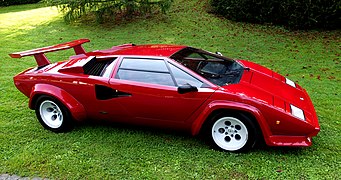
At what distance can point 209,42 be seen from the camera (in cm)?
998

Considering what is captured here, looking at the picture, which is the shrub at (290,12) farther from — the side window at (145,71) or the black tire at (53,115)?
the black tire at (53,115)

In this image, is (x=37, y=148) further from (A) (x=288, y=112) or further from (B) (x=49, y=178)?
(A) (x=288, y=112)

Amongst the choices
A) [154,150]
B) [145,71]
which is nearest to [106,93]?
[145,71]

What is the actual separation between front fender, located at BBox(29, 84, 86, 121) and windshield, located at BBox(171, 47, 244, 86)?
1.51 m

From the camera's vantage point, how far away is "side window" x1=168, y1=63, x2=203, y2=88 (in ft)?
13.1

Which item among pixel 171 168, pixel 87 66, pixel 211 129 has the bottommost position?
pixel 171 168

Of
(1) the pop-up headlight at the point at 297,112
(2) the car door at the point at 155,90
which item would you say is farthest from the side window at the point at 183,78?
(1) the pop-up headlight at the point at 297,112

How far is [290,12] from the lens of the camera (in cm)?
1069

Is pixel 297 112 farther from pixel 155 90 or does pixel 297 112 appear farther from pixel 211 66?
pixel 155 90

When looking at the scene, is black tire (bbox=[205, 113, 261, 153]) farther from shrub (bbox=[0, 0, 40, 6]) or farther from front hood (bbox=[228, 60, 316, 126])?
shrub (bbox=[0, 0, 40, 6])

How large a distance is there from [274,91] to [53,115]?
10.4 ft

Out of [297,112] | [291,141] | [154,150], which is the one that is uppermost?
[297,112]

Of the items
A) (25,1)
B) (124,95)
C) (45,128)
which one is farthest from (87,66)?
(25,1)

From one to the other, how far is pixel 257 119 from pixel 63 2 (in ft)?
31.4
